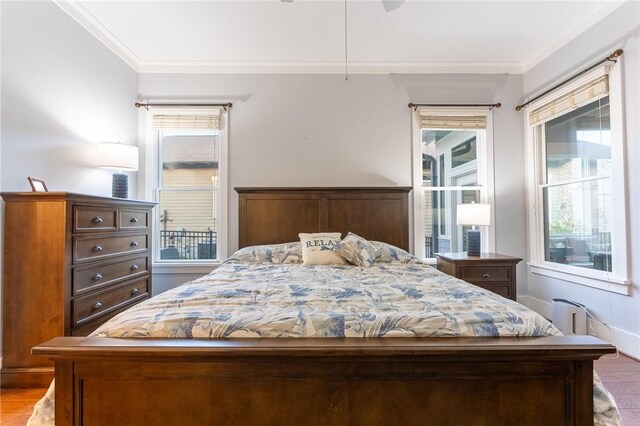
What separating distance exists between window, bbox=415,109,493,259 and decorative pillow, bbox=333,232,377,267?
1053 millimetres

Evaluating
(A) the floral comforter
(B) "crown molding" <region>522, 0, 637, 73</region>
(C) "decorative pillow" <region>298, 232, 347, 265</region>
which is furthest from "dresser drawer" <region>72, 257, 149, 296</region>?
(B) "crown molding" <region>522, 0, 637, 73</region>

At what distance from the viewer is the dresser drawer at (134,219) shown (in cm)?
257

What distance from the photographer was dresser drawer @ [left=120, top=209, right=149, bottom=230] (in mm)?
2570

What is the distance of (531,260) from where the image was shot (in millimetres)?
3455

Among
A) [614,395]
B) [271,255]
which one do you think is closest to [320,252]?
[271,255]

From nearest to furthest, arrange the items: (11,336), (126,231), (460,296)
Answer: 1. (460,296)
2. (11,336)
3. (126,231)

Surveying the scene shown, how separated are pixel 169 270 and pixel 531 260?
413 centimetres

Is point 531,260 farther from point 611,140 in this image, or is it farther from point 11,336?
point 11,336

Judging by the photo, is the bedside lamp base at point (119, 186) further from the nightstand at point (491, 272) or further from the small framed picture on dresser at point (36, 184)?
the nightstand at point (491, 272)

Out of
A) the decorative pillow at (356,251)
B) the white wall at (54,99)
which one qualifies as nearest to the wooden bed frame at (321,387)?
the decorative pillow at (356,251)

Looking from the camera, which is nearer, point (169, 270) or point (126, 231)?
point (126, 231)

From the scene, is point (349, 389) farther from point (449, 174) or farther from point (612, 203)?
point (449, 174)

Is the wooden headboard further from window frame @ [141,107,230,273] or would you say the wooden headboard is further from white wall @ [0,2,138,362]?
white wall @ [0,2,138,362]

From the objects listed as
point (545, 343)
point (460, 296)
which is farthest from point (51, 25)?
point (545, 343)
